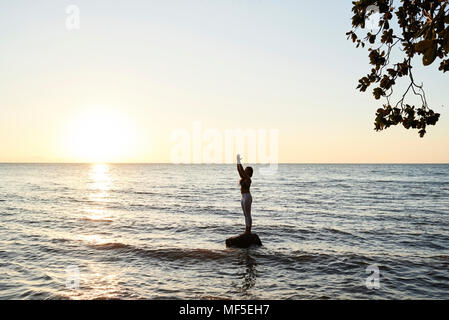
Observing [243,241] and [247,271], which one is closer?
[247,271]

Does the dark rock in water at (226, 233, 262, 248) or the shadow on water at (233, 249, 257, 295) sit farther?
the dark rock in water at (226, 233, 262, 248)

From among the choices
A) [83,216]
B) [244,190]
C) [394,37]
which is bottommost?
[83,216]

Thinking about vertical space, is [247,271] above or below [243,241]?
below

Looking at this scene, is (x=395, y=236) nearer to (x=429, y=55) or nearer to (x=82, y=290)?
(x=82, y=290)

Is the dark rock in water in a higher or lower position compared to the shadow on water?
higher

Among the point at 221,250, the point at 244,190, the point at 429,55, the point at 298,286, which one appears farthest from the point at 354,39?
the point at 221,250

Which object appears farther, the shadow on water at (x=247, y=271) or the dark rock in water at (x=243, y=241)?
the dark rock in water at (x=243, y=241)

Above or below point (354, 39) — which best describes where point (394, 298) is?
below

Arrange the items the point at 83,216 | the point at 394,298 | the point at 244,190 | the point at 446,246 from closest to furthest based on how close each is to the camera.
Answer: the point at 394,298 → the point at 244,190 → the point at 446,246 → the point at 83,216

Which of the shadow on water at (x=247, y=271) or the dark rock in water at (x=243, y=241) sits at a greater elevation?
the dark rock in water at (x=243, y=241)
